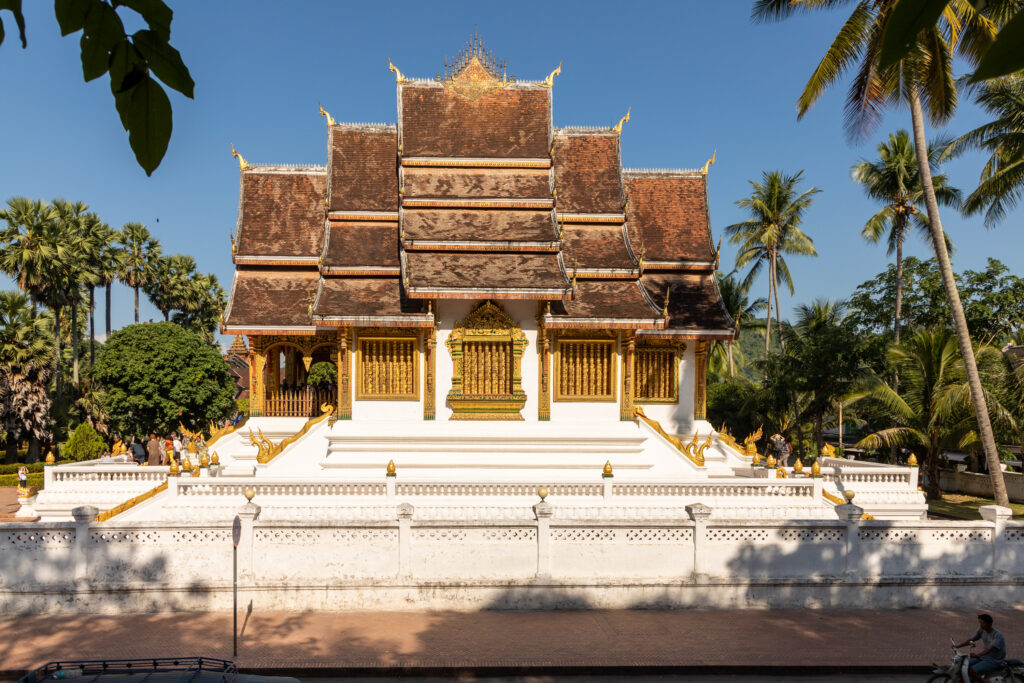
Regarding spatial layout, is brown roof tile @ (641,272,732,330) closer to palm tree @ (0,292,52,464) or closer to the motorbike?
the motorbike

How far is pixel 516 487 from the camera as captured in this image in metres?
13.7

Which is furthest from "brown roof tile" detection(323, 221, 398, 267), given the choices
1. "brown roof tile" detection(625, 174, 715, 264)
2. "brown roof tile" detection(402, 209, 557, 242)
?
"brown roof tile" detection(625, 174, 715, 264)

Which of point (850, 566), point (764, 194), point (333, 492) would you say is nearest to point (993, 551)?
point (850, 566)

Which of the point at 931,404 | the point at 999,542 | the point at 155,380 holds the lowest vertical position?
the point at 999,542

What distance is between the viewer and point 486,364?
17719 mm

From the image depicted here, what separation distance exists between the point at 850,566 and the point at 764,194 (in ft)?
96.2

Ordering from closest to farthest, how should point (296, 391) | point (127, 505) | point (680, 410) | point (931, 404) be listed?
point (127, 505) < point (296, 391) < point (680, 410) < point (931, 404)

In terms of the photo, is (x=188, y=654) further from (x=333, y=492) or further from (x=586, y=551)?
(x=586, y=551)

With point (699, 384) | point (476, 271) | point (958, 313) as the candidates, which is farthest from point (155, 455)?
point (958, 313)

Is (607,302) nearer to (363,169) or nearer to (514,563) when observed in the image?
(363,169)

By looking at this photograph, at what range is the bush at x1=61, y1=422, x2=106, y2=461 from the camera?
81.7 feet

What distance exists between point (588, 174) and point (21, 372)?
22901 millimetres

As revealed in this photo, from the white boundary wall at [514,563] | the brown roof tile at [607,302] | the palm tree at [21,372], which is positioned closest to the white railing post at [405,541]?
the white boundary wall at [514,563]

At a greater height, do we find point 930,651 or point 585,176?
point 585,176
